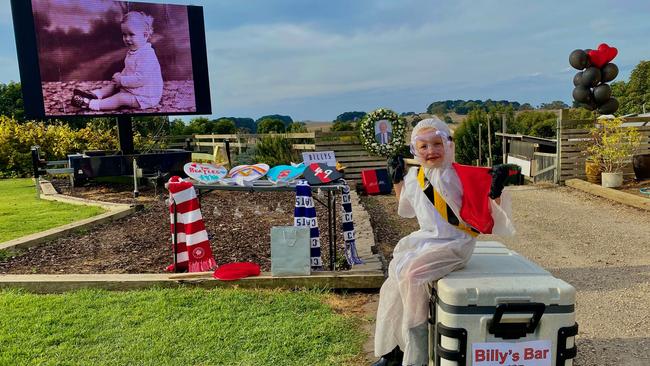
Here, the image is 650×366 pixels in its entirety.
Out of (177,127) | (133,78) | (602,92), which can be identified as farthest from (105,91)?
(177,127)

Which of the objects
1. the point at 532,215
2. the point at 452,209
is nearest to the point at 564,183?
the point at 532,215

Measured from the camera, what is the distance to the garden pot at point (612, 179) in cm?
1002

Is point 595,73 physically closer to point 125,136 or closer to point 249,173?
point 249,173

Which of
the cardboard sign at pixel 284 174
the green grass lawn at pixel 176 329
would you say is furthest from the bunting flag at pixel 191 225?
the cardboard sign at pixel 284 174

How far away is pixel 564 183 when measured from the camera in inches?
449

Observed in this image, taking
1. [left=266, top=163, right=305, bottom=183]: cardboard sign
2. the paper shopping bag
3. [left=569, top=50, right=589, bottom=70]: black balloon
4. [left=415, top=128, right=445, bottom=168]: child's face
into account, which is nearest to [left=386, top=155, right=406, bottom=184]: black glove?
[left=415, top=128, right=445, bottom=168]: child's face

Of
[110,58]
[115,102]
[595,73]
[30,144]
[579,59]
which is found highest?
[110,58]

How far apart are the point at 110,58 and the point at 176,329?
10.6 meters

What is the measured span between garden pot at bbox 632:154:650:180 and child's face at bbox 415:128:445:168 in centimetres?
993

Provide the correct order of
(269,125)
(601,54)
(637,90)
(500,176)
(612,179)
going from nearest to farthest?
(500,176) < (612,179) < (601,54) < (269,125) < (637,90)

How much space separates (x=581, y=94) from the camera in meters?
13.4

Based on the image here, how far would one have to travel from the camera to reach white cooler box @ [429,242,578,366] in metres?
1.94

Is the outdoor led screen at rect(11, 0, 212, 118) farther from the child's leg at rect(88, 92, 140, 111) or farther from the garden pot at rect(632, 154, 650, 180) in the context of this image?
the garden pot at rect(632, 154, 650, 180)

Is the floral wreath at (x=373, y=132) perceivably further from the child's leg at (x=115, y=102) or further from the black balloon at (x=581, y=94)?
the child's leg at (x=115, y=102)
